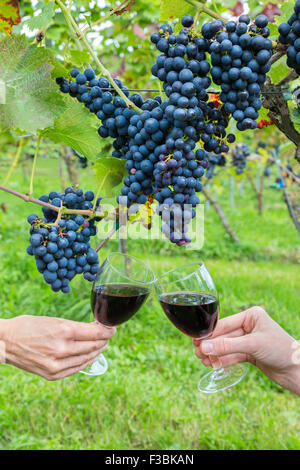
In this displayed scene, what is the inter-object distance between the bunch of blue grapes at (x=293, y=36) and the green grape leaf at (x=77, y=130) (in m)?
0.54

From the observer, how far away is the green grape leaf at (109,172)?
1107 mm

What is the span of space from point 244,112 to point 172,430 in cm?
244

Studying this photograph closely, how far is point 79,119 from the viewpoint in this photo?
1139 millimetres

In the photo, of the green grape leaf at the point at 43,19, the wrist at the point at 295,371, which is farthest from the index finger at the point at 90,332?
the green grape leaf at the point at 43,19

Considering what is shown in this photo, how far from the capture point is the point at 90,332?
1374 millimetres

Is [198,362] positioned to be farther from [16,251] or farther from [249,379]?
[16,251]

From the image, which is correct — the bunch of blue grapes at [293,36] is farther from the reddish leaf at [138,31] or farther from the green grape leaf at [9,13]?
the reddish leaf at [138,31]

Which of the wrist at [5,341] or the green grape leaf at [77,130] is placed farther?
the wrist at [5,341]

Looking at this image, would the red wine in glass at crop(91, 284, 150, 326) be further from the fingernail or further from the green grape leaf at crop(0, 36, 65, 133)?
the green grape leaf at crop(0, 36, 65, 133)

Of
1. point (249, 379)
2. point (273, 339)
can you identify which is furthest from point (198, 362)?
point (273, 339)

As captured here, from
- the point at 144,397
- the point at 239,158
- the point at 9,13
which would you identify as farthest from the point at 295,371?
the point at 239,158

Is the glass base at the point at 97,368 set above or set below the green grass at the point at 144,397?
above

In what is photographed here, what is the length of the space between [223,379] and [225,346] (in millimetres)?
412

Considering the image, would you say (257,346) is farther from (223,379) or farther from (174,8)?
(174,8)
